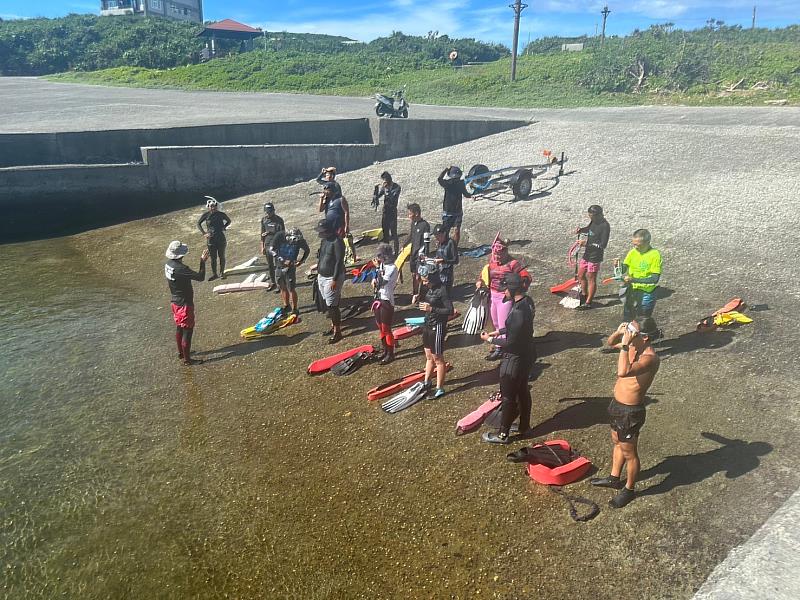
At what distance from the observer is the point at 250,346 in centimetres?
977

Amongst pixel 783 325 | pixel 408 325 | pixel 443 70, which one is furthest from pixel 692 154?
pixel 443 70

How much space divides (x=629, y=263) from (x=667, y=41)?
53094mm

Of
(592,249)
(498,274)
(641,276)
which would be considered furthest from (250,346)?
(641,276)

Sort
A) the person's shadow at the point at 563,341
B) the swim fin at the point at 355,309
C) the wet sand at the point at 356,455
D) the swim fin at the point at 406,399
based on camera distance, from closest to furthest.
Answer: the wet sand at the point at 356,455
the swim fin at the point at 406,399
the person's shadow at the point at 563,341
the swim fin at the point at 355,309

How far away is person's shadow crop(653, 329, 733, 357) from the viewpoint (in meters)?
8.42

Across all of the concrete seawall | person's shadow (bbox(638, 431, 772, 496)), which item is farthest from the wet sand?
the concrete seawall

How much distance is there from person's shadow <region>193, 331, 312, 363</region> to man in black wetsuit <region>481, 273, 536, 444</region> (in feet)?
15.0

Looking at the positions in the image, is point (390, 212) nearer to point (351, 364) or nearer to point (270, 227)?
point (270, 227)

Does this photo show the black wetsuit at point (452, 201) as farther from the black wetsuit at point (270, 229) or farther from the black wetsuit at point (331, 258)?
the black wetsuit at point (270, 229)

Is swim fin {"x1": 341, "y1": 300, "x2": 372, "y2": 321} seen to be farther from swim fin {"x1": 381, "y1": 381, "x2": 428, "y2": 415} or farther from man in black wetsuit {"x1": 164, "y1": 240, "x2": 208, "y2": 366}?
swim fin {"x1": 381, "y1": 381, "x2": 428, "y2": 415}

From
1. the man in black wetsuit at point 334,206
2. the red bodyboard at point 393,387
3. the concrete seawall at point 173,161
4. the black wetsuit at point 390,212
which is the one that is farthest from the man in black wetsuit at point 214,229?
the concrete seawall at point 173,161

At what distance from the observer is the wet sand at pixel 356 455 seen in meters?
5.08

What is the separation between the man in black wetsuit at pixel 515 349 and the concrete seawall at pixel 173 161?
672 inches

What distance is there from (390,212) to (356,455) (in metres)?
7.87
